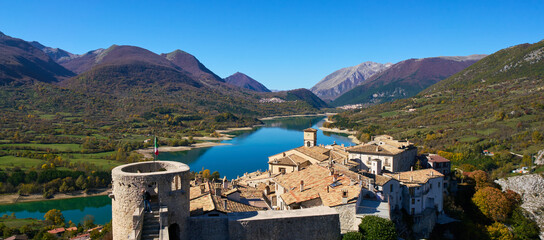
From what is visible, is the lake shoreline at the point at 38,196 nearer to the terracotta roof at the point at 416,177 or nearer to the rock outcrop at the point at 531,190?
the terracotta roof at the point at 416,177

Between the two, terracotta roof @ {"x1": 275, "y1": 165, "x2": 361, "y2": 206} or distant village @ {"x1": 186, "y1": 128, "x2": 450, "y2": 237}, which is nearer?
distant village @ {"x1": 186, "y1": 128, "x2": 450, "y2": 237}

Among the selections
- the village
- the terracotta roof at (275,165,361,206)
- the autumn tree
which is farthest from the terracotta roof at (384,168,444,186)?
the autumn tree

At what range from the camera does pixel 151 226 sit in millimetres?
10828

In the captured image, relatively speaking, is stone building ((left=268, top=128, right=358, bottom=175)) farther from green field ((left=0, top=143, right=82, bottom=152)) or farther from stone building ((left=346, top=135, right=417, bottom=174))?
green field ((left=0, top=143, right=82, bottom=152))

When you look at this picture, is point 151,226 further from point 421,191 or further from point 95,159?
point 95,159

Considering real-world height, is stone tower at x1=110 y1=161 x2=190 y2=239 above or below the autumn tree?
above

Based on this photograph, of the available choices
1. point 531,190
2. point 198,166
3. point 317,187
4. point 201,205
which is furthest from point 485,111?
point 201,205

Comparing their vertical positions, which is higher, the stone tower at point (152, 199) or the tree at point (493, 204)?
the stone tower at point (152, 199)

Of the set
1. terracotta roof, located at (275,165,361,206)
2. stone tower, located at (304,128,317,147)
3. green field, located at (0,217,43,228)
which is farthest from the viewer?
stone tower, located at (304,128,317,147)

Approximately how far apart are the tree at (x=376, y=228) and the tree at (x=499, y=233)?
61.4 feet

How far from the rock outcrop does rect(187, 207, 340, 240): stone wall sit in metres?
32.6

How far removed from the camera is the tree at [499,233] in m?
28.7

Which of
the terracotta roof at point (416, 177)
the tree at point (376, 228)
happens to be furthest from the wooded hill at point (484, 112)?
the tree at point (376, 228)

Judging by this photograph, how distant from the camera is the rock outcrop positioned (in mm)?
35469
